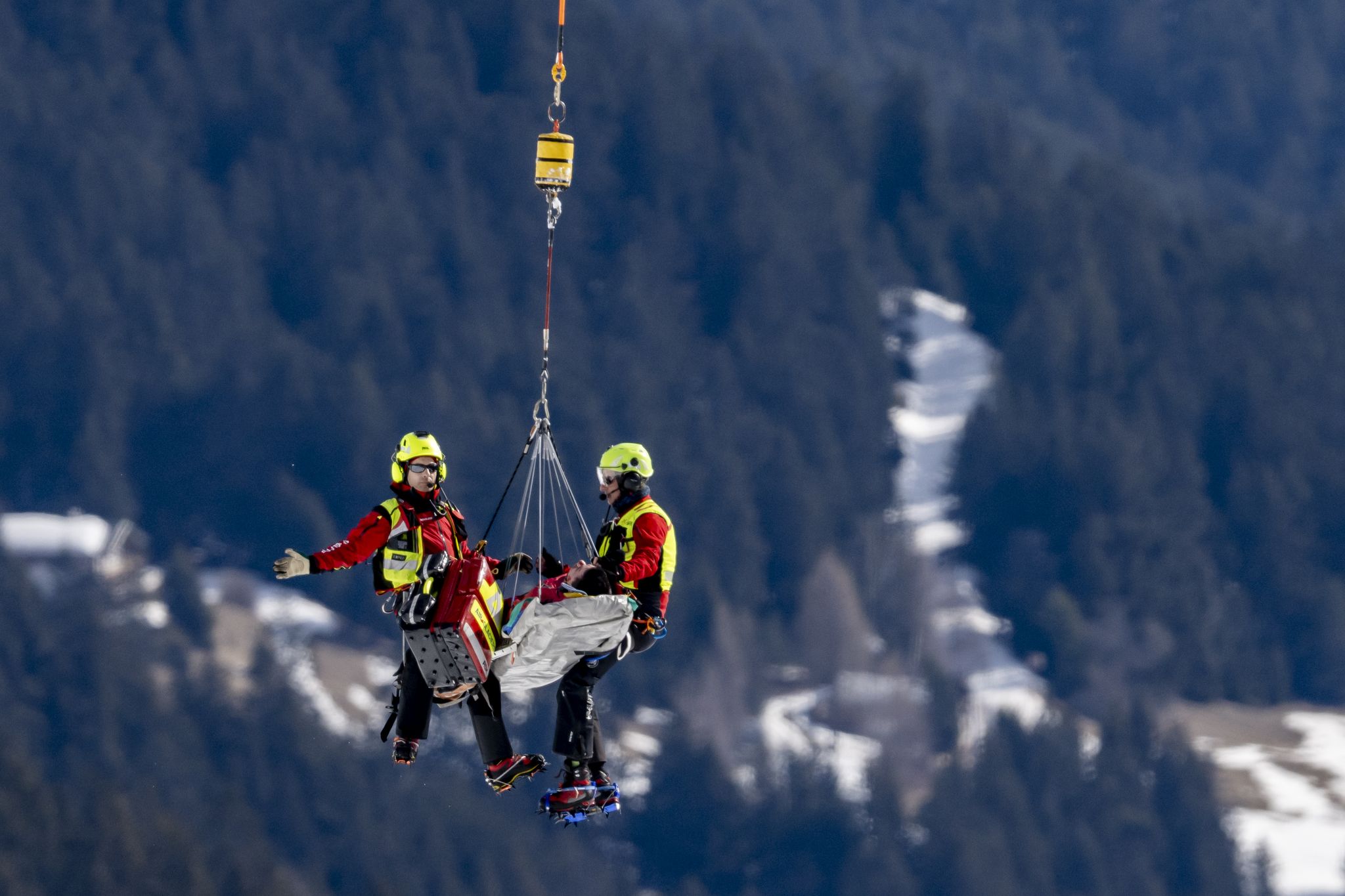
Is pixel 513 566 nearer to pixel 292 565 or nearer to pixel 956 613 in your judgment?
pixel 292 565

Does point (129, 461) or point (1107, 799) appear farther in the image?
point (129, 461)

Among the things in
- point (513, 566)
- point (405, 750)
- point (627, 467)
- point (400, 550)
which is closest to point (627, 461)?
point (627, 467)

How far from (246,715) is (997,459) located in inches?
2337

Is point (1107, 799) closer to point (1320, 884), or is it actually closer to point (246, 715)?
point (1320, 884)

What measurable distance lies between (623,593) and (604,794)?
2.06m

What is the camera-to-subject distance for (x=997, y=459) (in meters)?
193

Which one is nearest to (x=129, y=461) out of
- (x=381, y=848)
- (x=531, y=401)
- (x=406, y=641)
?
(x=531, y=401)

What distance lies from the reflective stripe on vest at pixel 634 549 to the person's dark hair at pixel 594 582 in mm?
199

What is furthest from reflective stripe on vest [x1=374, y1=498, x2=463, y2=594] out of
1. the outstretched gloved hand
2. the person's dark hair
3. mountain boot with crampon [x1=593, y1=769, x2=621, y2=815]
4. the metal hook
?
the metal hook

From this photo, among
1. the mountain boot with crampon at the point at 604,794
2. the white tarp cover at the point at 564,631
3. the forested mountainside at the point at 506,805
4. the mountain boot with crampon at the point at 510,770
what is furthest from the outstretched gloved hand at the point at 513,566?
the forested mountainside at the point at 506,805

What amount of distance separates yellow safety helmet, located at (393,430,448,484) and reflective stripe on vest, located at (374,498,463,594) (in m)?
0.30

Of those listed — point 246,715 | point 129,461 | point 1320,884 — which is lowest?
point 1320,884

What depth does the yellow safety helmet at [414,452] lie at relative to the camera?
91.6 ft

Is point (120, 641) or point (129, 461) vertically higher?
point (129, 461)
